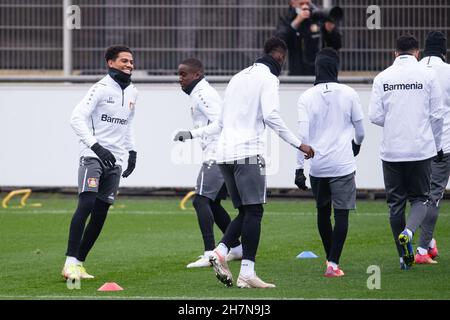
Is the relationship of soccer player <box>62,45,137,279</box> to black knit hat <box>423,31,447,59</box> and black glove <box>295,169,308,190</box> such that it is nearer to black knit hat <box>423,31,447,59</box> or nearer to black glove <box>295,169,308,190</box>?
black glove <box>295,169,308,190</box>

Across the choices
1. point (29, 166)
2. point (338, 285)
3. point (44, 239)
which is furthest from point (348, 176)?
point (29, 166)

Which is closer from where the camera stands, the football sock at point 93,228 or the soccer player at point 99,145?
the soccer player at point 99,145

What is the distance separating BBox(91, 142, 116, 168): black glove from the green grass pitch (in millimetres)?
1035

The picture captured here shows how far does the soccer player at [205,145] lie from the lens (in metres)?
11.9

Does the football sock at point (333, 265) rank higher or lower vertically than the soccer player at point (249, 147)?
lower

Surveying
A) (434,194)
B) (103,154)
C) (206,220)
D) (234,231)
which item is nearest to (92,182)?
(103,154)

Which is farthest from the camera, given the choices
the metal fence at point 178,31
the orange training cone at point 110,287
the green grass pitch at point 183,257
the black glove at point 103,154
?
the metal fence at point 178,31

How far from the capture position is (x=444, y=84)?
39.0ft

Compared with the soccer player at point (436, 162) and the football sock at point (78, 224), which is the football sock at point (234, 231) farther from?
the soccer player at point (436, 162)

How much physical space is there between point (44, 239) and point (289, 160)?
5364 mm

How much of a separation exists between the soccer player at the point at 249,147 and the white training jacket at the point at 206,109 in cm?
168

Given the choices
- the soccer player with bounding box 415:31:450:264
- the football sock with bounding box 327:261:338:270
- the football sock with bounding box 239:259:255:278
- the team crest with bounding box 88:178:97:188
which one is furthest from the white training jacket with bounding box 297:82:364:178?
the team crest with bounding box 88:178:97:188

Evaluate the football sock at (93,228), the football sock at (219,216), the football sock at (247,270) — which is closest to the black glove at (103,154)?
the football sock at (93,228)

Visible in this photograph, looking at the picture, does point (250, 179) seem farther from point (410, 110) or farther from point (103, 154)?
point (410, 110)
